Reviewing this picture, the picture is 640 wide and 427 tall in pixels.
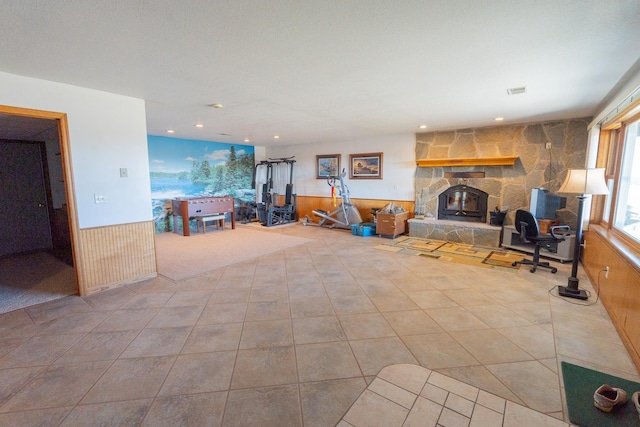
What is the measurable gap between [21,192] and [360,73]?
6774 millimetres

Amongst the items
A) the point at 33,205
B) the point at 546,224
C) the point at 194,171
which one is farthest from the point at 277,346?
the point at 194,171

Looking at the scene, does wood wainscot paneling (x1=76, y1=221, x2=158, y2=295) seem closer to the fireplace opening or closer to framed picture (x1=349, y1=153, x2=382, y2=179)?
framed picture (x1=349, y1=153, x2=382, y2=179)

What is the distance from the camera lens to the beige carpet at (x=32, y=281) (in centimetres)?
335

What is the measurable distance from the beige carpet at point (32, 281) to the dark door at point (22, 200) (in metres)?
0.45

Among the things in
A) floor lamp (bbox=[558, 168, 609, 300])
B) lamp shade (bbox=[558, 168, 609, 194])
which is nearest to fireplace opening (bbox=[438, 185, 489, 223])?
floor lamp (bbox=[558, 168, 609, 300])

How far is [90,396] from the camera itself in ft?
6.14

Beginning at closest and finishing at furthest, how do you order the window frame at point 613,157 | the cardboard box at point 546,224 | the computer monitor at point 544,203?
the window frame at point 613,157, the cardboard box at point 546,224, the computer monitor at point 544,203

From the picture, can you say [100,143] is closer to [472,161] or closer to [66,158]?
[66,158]

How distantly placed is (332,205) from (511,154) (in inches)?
177

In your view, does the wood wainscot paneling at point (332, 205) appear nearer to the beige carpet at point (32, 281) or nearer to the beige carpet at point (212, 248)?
the beige carpet at point (212, 248)

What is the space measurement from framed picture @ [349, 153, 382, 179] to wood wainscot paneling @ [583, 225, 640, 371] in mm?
4438

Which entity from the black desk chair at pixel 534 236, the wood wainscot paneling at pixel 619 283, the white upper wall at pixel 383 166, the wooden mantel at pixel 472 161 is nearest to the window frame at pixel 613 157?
the wood wainscot paneling at pixel 619 283

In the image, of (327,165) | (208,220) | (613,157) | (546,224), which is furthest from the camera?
(327,165)

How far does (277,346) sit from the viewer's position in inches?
94.6
